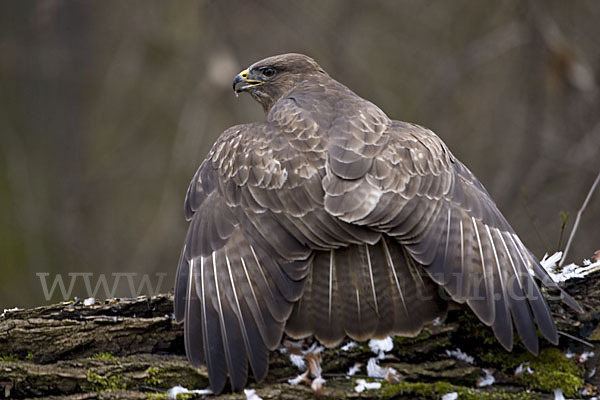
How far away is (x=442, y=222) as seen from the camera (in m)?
4.65

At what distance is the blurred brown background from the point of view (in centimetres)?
881

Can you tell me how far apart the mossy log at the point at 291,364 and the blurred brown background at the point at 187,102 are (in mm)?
4148

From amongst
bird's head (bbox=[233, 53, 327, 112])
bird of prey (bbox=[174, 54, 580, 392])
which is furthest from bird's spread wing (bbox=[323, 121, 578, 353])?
bird's head (bbox=[233, 53, 327, 112])

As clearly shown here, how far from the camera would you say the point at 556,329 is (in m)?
4.22

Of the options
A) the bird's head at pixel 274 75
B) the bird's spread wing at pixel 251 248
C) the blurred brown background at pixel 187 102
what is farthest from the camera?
the blurred brown background at pixel 187 102

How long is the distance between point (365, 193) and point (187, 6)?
607 centimetres

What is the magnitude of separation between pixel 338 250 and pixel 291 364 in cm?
65

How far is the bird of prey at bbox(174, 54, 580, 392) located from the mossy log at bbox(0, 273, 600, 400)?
12 cm

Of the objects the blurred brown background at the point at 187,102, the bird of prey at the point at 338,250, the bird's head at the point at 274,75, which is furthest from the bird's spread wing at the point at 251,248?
the blurred brown background at the point at 187,102

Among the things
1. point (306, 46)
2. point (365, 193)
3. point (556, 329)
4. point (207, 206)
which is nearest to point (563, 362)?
point (556, 329)

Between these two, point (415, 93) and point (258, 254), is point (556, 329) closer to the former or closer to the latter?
point (258, 254)

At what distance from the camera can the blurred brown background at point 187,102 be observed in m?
8.81

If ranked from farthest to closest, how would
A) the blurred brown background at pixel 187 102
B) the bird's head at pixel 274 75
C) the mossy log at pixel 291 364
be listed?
the blurred brown background at pixel 187 102, the bird's head at pixel 274 75, the mossy log at pixel 291 364

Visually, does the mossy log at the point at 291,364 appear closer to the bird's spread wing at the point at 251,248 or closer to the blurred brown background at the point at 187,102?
the bird's spread wing at the point at 251,248
